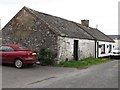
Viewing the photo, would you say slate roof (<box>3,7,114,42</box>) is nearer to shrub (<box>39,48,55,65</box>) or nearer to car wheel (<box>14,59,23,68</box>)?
shrub (<box>39,48,55,65</box>)

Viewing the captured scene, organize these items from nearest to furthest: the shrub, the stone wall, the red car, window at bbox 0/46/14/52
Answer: the red car → window at bbox 0/46/14/52 → the shrub → the stone wall

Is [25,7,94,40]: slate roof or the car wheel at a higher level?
[25,7,94,40]: slate roof

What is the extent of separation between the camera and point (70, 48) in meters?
24.9

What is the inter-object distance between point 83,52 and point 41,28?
293 inches

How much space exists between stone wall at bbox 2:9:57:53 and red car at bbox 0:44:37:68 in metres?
3.98

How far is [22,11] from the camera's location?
24.2 meters

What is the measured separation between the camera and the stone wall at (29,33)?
22359mm

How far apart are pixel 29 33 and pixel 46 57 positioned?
3379mm

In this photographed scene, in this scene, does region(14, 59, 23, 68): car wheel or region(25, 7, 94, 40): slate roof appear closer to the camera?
region(14, 59, 23, 68): car wheel

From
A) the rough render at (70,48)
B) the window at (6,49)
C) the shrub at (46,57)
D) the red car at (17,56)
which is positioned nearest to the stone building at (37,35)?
the rough render at (70,48)

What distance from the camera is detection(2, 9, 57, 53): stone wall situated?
2236 centimetres

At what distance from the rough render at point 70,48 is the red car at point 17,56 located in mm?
4477

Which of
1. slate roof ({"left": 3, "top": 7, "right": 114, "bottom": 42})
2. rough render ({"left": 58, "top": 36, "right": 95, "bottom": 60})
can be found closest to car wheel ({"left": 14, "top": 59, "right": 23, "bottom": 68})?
rough render ({"left": 58, "top": 36, "right": 95, "bottom": 60})

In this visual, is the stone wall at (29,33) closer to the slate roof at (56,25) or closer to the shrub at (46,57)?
the slate roof at (56,25)
